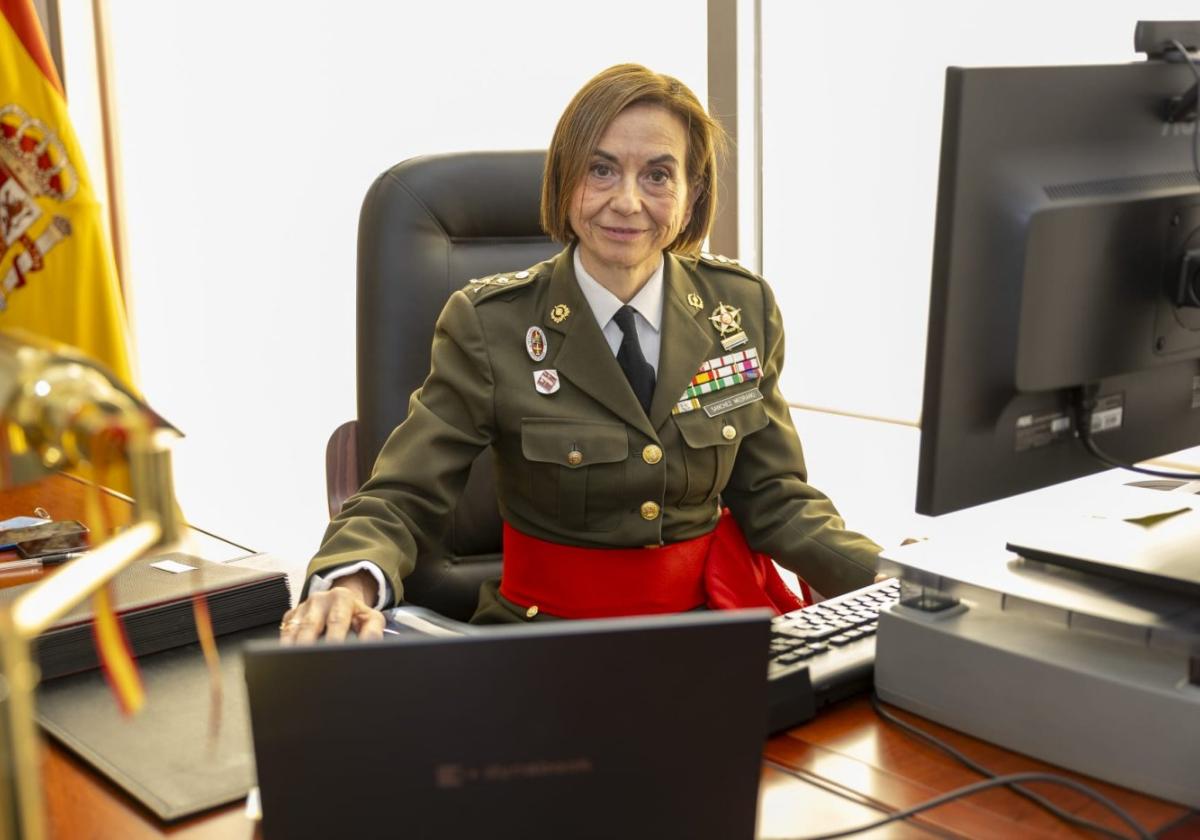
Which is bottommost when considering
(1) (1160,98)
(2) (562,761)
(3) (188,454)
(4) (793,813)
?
(3) (188,454)

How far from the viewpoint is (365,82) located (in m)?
3.51

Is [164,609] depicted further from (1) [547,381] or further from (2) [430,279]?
(2) [430,279]

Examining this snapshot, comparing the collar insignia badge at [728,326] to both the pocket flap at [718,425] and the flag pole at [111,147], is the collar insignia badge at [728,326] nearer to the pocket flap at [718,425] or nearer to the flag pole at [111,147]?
the pocket flap at [718,425]

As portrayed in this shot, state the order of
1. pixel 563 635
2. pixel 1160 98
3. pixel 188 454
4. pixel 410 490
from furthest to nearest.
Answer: pixel 188 454, pixel 410 490, pixel 1160 98, pixel 563 635

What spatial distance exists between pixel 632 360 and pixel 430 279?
36 cm

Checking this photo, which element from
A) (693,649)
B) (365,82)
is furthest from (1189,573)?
(365,82)

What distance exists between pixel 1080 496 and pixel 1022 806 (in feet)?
1.39

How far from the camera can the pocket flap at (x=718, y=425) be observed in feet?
5.50

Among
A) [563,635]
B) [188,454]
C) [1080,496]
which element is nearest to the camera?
[563,635]

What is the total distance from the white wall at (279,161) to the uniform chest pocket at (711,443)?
1763mm

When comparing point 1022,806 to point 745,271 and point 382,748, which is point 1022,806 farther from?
point 745,271

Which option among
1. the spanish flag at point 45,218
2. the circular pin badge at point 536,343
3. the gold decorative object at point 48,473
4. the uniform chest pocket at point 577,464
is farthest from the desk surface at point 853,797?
the spanish flag at point 45,218

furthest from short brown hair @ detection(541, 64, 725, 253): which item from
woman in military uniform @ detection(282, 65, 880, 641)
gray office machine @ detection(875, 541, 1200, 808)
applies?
gray office machine @ detection(875, 541, 1200, 808)

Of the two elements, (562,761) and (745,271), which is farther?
(745,271)
